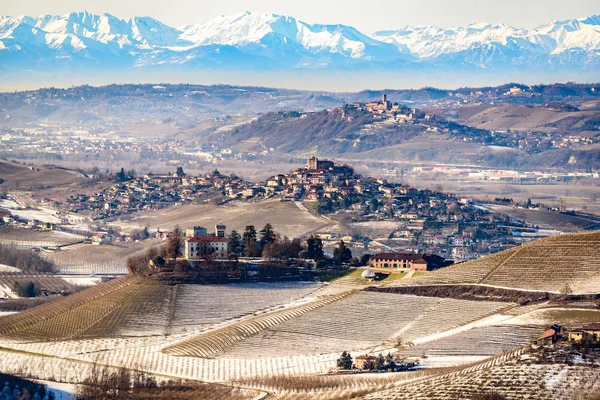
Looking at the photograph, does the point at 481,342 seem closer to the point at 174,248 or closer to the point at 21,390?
the point at 21,390

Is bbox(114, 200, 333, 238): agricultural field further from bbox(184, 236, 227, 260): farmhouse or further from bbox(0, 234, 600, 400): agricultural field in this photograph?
bbox(0, 234, 600, 400): agricultural field

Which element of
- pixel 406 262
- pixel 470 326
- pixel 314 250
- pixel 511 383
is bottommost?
pixel 470 326

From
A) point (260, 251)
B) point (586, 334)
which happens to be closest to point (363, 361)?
point (586, 334)

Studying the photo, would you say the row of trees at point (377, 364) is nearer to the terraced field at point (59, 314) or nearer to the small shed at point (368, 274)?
the terraced field at point (59, 314)

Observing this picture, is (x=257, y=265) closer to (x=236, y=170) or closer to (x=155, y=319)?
(x=155, y=319)

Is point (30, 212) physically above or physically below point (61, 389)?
below

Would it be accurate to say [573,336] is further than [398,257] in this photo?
No

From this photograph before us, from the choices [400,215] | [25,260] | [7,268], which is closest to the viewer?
[7,268]

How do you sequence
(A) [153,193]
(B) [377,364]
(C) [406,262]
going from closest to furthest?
1. (B) [377,364]
2. (C) [406,262]
3. (A) [153,193]

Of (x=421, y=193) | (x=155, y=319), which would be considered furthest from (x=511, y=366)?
(x=421, y=193)
